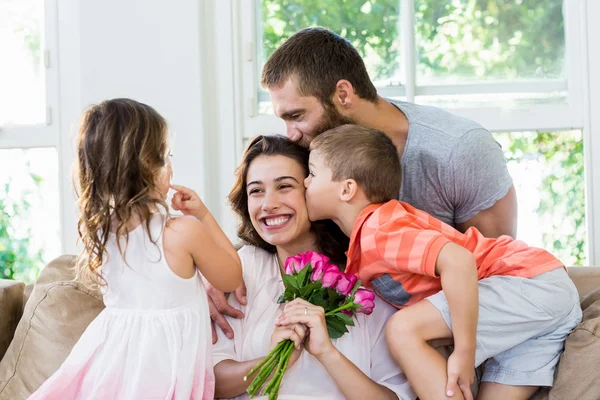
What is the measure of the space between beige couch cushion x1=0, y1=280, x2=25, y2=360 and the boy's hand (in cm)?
157

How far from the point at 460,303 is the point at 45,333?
1375 millimetres

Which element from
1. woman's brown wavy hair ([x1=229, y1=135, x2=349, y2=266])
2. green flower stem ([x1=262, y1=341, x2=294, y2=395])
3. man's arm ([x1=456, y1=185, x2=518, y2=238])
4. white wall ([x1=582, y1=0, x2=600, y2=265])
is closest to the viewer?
green flower stem ([x1=262, y1=341, x2=294, y2=395])

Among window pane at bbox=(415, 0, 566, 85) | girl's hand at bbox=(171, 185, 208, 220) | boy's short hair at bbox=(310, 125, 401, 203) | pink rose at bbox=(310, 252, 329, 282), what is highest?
window pane at bbox=(415, 0, 566, 85)

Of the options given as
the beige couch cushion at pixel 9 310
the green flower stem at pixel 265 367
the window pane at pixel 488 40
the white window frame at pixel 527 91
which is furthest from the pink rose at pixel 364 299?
the window pane at pixel 488 40

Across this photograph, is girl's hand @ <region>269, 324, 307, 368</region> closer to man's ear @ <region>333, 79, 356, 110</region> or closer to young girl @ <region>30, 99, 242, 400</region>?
young girl @ <region>30, 99, 242, 400</region>

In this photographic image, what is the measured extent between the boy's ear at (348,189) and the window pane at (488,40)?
1.32m

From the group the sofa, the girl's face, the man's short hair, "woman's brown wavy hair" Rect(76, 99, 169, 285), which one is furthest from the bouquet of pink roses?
the sofa

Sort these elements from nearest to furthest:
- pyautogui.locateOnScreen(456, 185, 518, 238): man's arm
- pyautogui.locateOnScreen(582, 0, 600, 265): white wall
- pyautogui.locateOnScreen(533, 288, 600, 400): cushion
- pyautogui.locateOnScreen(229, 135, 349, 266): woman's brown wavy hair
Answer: pyautogui.locateOnScreen(533, 288, 600, 400): cushion → pyautogui.locateOnScreen(229, 135, 349, 266): woman's brown wavy hair → pyautogui.locateOnScreen(456, 185, 518, 238): man's arm → pyautogui.locateOnScreen(582, 0, 600, 265): white wall

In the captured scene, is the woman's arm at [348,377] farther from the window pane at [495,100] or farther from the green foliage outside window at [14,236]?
the green foliage outside window at [14,236]

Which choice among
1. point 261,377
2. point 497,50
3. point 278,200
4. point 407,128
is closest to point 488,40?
point 497,50

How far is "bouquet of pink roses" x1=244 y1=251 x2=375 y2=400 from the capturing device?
6.11 ft

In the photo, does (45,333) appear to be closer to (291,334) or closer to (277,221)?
(277,221)

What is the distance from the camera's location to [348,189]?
2.12m

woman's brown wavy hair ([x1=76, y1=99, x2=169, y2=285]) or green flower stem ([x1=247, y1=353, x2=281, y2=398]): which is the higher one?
woman's brown wavy hair ([x1=76, y1=99, x2=169, y2=285])
